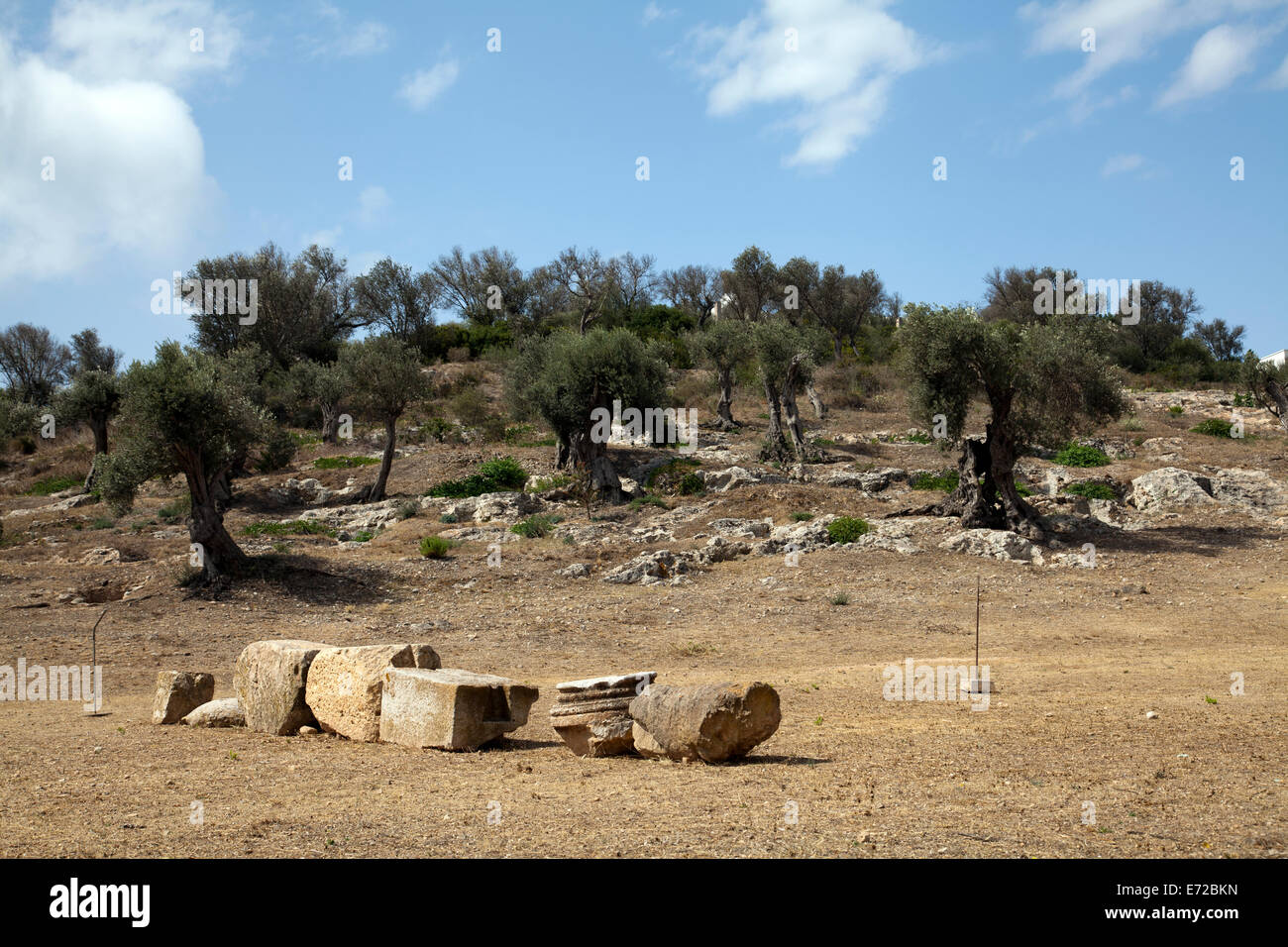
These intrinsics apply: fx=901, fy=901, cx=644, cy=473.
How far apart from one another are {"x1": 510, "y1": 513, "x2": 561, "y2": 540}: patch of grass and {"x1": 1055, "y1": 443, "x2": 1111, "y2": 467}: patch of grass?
690 inches

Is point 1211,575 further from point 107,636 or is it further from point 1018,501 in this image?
point 107,636

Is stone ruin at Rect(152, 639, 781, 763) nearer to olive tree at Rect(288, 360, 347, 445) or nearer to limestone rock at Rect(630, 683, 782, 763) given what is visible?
limestone rock at Rect(630, 683, 782, 763)

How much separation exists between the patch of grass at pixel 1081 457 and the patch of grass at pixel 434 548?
814 inches

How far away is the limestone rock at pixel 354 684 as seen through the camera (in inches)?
350

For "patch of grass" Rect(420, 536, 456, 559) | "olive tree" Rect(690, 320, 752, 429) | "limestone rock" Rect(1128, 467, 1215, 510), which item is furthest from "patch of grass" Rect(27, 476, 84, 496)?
"limestone rock" Rect(1128, 467, 1215, 510)

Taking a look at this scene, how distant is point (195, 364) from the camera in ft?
66.9

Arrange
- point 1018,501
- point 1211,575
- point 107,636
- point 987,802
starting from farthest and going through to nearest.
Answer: point 1018,501, point 1211,575, point 107,636, point 987,802

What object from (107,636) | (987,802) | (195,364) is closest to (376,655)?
(987,802)

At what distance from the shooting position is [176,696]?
10328mm

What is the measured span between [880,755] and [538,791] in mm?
3125

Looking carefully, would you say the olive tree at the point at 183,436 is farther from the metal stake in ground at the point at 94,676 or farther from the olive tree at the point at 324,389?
the olive tree at the point at 324,389

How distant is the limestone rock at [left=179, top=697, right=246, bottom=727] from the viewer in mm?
9992

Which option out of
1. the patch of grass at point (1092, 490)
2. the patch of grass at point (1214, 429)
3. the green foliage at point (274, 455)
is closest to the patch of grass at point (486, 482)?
the green foliage at point (274, 455)
